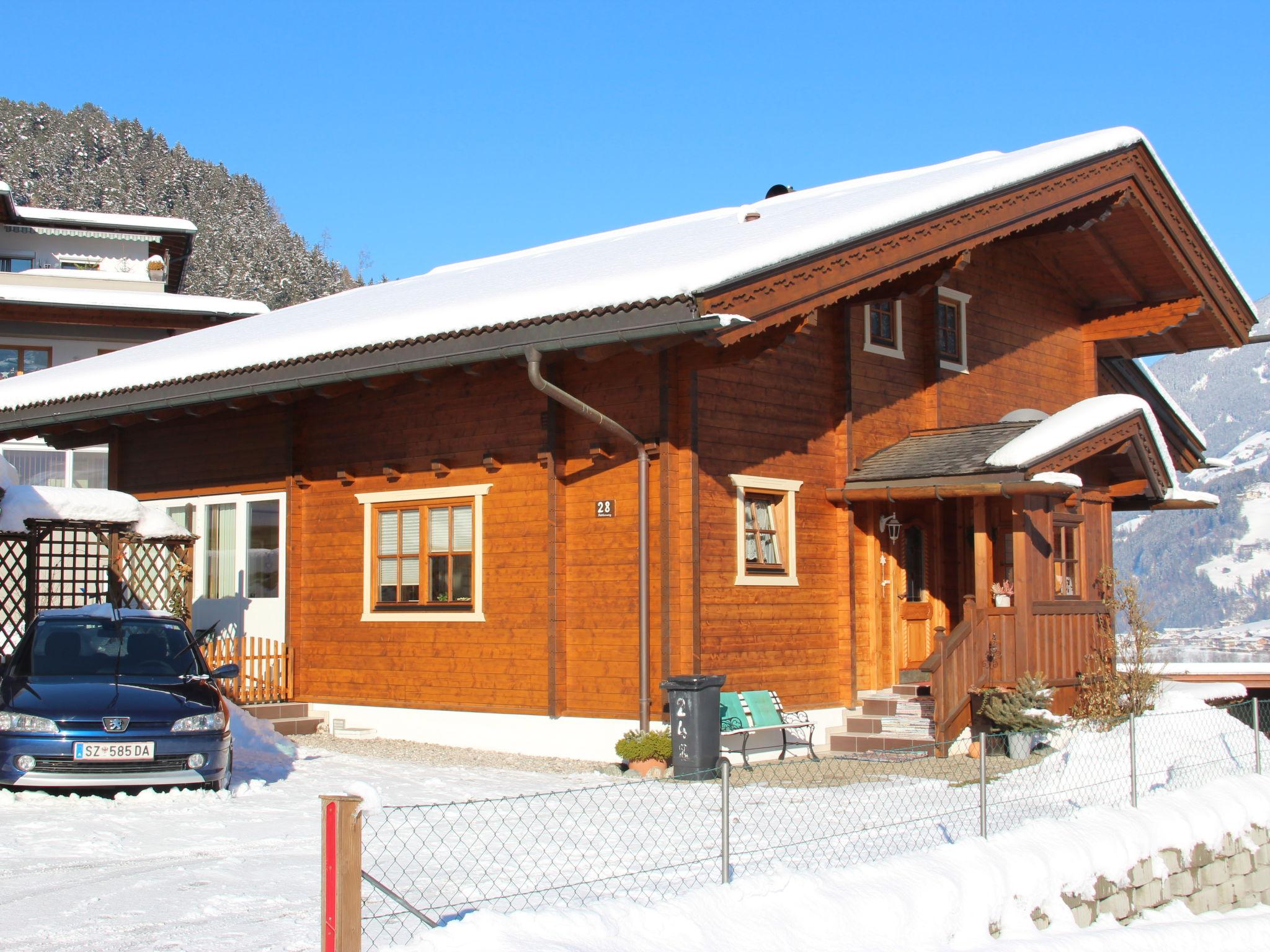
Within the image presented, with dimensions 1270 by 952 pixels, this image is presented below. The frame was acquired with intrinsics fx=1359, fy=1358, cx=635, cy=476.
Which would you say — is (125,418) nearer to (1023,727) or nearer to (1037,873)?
(1023,727)

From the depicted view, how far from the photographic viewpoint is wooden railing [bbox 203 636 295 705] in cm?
1591

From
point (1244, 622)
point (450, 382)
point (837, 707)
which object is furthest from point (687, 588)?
point (1244, 622)

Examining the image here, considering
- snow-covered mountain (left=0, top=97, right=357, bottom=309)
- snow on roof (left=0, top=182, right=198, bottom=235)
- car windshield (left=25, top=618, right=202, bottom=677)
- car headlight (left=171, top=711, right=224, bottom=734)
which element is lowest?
car headlight (left=171, top=711, right=224, bottom=734)

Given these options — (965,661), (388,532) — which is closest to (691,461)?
(965,661)

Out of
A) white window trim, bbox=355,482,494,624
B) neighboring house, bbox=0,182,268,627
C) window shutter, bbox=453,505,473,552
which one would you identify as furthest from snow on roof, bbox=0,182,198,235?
window shutter, bbox=453,505,473,552

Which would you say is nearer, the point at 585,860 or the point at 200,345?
the point at 585,860

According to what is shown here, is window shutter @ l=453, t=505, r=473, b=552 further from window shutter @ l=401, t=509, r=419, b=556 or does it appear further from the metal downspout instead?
the metal downspout

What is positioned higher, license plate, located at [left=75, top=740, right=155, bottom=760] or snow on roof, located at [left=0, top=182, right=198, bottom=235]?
snow on roof, located at [left=0, top=182, right=198, bottom=235]

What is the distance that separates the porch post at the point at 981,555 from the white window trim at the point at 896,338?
8.02ft

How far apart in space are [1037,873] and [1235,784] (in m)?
4.06

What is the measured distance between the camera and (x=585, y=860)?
8211mm

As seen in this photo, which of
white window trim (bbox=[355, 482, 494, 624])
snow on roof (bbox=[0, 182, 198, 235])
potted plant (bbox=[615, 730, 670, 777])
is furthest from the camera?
snow on roof (bbox=[0, 182, 198, 235])

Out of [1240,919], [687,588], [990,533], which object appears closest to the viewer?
[1240,919]

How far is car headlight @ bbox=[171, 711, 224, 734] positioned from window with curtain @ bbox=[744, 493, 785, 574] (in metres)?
5.54
